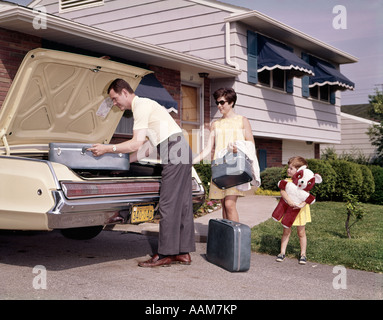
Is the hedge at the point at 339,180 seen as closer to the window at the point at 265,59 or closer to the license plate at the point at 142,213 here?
the window at the point at 265,59

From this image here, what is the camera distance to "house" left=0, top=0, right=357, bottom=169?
11.9 meters

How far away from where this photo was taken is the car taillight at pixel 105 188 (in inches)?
166

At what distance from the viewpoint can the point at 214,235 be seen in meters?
5.15

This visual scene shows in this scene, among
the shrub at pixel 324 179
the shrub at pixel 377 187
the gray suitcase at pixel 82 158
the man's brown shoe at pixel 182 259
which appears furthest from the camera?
the shrub at pixel 377 187

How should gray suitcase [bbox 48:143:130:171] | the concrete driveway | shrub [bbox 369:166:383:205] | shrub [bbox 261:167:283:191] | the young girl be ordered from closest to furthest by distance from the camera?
the concrete driveway, gray suitcase [bbox 48:143:130:171], the young girl, shrub [bbox 261:167:283:191], shrub [bbox 369:166:383:205]

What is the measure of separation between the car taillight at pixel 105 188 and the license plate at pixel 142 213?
16 centimetres

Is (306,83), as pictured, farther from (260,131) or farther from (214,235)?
(214,235)

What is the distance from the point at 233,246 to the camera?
4738 mm

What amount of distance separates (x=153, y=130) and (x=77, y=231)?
238 centimetres

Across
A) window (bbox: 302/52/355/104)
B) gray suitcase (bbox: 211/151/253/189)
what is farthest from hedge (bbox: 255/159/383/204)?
gray suitcase (bbox: 211/151/253/189)

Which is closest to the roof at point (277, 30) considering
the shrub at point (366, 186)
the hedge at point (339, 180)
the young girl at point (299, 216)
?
the hedge at point (339, 180)

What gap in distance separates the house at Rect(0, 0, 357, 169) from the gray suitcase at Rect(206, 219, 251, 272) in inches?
227

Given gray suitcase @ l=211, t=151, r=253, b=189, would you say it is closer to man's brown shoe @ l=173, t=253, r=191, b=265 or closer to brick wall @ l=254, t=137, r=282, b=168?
man's brown shoe @ l=173, t=253, r=191, b=265
